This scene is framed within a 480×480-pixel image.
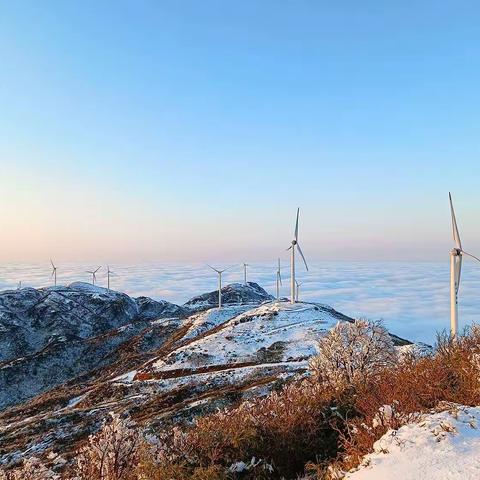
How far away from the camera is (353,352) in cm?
3897

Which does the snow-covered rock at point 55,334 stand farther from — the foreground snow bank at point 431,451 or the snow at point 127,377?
the foreground snow bank at point 431,451

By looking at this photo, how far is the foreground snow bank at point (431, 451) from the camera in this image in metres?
10.2

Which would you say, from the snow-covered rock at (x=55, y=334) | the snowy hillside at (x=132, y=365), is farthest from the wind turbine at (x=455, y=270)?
the snow-covered rock at (x=55, y=334)

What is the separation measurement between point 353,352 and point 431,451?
28803 millimetres

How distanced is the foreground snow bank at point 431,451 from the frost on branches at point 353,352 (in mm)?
23949

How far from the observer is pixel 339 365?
126 ft

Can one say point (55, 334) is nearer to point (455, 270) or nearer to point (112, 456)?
point (455, 270)

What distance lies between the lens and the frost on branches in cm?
3756

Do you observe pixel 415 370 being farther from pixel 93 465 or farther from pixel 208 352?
pixel 208 352

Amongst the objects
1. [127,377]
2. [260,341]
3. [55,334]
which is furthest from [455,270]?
[55,334]

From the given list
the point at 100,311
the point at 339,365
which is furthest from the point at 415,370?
the point at 100,311

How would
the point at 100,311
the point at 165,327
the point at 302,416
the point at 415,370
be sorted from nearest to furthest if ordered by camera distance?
the point at 302,416, the point at 415,370, the point at 165,327, the point at 100,311

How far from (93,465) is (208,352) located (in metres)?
69.7

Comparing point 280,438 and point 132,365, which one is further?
point 132,365
